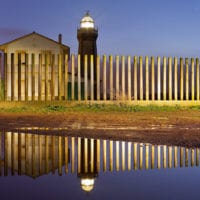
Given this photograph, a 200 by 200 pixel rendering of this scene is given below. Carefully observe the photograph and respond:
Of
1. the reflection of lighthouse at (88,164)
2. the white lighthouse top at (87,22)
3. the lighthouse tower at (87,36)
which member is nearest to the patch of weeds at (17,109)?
the reflection of lighthouse at (88,164)

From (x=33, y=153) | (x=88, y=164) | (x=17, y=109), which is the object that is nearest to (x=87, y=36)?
(x=17, y=109)

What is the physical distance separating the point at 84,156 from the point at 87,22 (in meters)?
36.2

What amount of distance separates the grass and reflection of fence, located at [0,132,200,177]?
312 inches

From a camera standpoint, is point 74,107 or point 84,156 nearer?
point 84,156

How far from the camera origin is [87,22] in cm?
4069

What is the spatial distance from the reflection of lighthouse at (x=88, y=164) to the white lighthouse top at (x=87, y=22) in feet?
114

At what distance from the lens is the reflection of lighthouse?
4.04 meters

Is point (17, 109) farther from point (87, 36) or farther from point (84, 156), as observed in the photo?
point (87, 36)

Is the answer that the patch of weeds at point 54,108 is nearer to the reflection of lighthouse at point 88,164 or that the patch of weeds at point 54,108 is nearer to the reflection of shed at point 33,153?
the reflection of shed at point 33,153

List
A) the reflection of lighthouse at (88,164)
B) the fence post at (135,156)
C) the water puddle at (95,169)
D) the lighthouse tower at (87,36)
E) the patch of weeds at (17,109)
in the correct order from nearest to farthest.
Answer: the water puddle at (95,169), the reflection of lighthouse at (88,164), the fence post at (135,156), the patch of weeds at (17,109), the lighthouse tower at (87,36)

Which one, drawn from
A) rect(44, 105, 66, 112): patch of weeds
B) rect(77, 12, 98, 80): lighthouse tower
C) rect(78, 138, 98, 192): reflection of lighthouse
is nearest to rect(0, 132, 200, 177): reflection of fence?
rect(78, 138, 98, 192): reflection of lighthouse

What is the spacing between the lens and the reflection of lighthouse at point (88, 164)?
159 inches

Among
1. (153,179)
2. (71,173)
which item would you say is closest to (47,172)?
(71,173)

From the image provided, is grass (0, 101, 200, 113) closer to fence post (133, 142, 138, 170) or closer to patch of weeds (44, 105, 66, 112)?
patch of weeds (44, 105, 66, 112)
